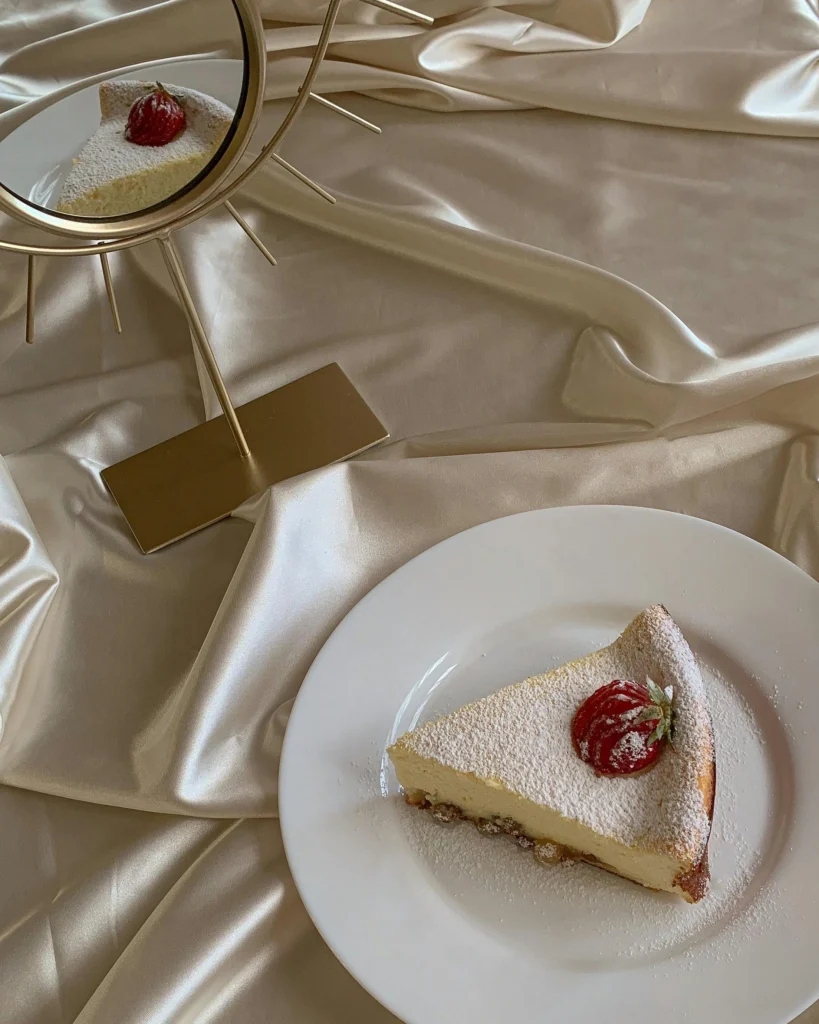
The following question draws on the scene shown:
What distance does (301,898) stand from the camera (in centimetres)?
95

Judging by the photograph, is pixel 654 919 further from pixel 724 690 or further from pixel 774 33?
pixel 774 33

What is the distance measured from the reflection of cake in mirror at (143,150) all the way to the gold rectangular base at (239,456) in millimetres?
367

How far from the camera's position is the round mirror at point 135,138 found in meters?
1.03

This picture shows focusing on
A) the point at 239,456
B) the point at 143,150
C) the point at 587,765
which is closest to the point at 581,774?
the point at 587,765

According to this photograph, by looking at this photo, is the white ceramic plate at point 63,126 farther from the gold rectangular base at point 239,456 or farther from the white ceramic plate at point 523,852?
the white ceramic plate at point 523,852

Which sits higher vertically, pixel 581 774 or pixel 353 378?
pixel 353 378

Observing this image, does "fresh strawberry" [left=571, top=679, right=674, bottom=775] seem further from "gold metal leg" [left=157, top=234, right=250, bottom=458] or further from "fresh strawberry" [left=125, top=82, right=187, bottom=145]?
"fresh strawberry" [left=125, top=82, right=187, bottom=145]

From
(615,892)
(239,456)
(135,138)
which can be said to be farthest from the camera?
(239,456)

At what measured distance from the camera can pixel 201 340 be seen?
1.22 m

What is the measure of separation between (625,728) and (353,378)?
2.19ft

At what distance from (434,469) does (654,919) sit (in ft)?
1.88

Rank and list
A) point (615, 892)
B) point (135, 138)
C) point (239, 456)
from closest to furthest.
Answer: point (615, 892)
point (135, 138)
point (239, 456)

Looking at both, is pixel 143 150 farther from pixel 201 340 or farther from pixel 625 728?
pixel 625 728

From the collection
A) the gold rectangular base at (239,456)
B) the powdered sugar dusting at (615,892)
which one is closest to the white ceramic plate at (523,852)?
the powdered sugar dusting at (615,892)
